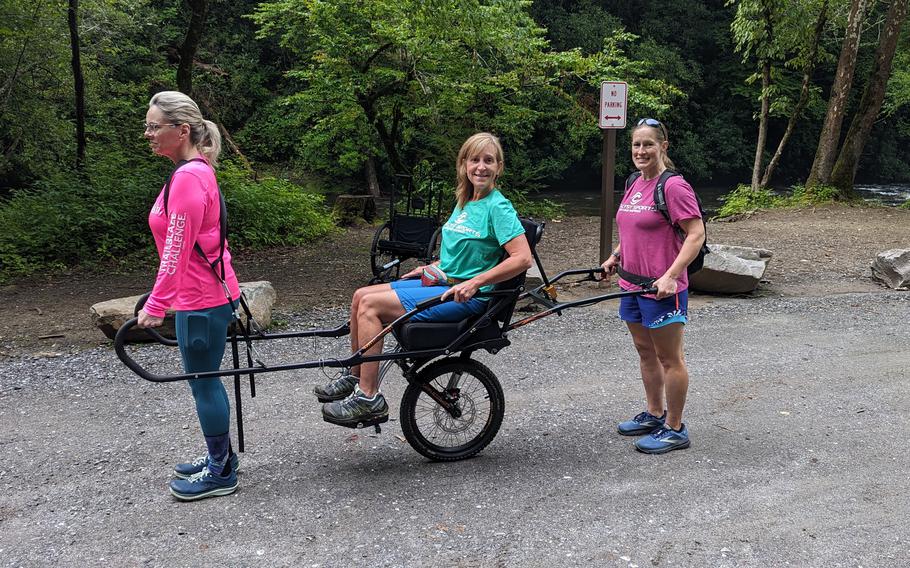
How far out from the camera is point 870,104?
17.3 metres

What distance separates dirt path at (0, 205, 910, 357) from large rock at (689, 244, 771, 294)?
324 mm

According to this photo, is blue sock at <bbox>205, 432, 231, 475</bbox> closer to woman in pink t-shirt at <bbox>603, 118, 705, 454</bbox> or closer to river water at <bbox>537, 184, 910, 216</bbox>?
woman in pink t-shirt at <bbox>603, 118, 705, 454</bbox>

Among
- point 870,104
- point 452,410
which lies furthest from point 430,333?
point 870,104

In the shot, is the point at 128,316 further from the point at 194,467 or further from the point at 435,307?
the point at 435,307

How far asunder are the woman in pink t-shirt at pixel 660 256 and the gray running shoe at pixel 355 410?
141cm

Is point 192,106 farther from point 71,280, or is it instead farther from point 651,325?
point 71,280

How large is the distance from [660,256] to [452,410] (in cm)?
129

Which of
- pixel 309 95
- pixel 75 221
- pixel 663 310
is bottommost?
pixel 75 221

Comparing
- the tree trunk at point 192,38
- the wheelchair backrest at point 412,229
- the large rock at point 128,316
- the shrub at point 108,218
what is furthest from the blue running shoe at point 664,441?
the tree trunk at point 192,38

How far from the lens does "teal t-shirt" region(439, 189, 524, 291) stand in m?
3.45

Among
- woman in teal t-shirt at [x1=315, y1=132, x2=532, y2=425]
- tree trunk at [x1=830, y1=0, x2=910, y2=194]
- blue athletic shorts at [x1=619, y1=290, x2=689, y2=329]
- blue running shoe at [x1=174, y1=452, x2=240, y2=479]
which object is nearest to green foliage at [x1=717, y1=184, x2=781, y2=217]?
tree trunk at [x1=830, y1=0, x2=910, y2=194]

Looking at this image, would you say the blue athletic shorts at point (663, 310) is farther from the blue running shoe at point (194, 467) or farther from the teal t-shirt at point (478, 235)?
the blue running shoe at point (194, 467)

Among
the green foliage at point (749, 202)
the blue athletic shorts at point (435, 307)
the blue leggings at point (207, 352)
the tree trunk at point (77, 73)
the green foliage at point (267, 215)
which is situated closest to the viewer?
the blue leggings at point (207, 352)

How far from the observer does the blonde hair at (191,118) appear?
3.07 metres
